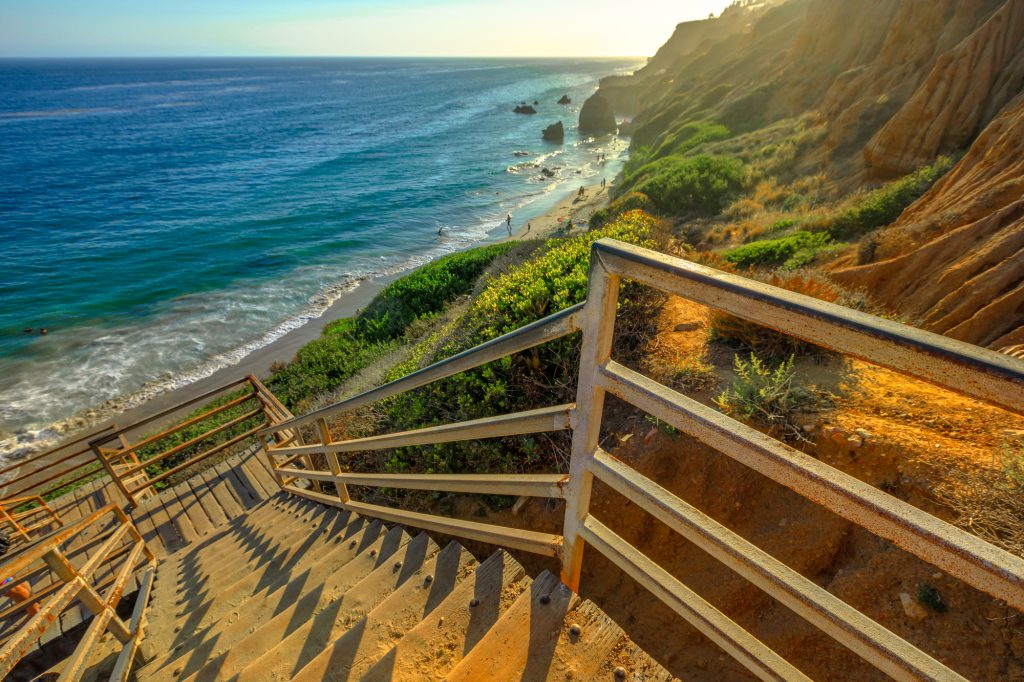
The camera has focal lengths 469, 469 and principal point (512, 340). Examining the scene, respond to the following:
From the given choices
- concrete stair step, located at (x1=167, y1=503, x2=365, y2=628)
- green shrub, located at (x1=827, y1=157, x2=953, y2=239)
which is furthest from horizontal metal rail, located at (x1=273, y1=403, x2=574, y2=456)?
green shrub, located at (x1=827, y1=157, x2=953, y2=239)

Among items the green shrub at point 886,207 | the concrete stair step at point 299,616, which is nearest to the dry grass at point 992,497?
the concrete stair step at point 299,616

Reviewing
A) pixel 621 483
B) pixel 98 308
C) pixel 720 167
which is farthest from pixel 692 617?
pixel 98 308

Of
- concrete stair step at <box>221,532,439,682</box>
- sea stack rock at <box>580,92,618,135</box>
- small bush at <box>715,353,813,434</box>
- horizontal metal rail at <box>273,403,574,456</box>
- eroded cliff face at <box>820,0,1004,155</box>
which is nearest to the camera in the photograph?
horizontal metal rail at <box>273,403,574,456</box>

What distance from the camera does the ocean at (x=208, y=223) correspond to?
1703 cm

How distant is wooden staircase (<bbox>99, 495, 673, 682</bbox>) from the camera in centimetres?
182

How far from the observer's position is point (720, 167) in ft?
55.1

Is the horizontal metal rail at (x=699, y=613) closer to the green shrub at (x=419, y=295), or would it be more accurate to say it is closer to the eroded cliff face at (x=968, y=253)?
the eroded cliff face at (x=968, y=253)

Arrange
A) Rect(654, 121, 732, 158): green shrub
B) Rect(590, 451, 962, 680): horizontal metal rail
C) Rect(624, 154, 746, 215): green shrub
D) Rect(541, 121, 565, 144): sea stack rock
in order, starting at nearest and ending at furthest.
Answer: Rect(590, 451, 962, 680): horizontal metal rail
Rect(624, 154, 746, 215): green shrub
Rect(654, 121, 732, 158): green shrub
Rect(541, 121, 565, 144): sea stack rock

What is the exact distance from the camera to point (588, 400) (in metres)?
1.59

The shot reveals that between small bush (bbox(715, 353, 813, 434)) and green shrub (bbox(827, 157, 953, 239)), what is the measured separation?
861 cm

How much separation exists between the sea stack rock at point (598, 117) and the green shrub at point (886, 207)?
55619mm

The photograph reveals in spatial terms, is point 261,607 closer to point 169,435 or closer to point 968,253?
point 169,435

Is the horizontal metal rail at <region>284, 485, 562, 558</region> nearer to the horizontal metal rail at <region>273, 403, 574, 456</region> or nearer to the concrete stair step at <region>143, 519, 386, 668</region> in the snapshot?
the concrete stair step at <region>143, 519, 386, 668</region>

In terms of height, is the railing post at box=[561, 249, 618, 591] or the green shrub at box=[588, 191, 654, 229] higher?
the railing post at box=[561, 249, 618, 591]
